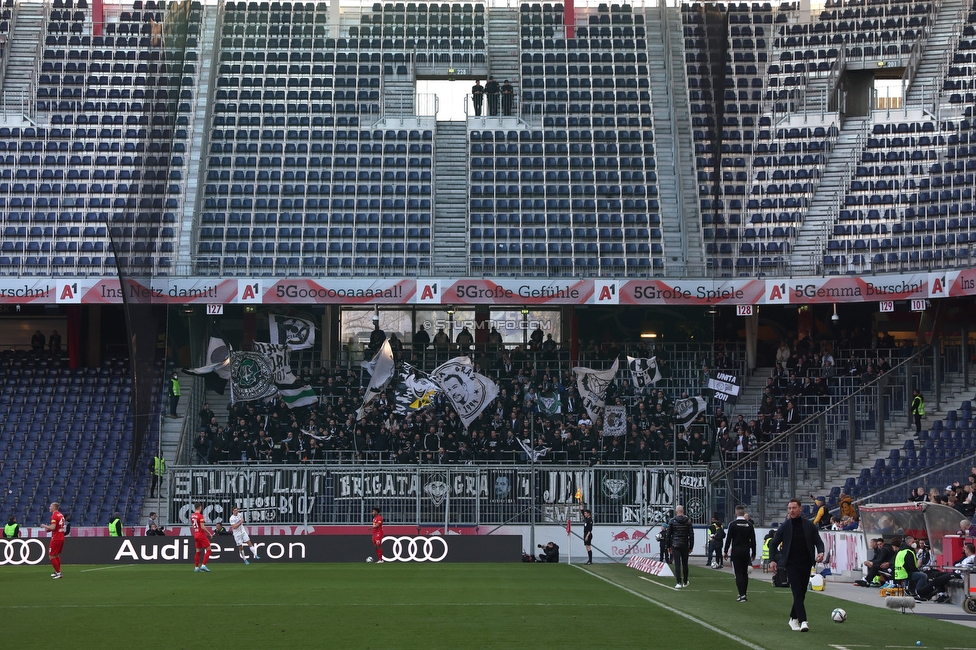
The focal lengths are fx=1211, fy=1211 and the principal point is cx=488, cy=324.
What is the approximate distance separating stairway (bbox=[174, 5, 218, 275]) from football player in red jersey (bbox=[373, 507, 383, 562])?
13.1m

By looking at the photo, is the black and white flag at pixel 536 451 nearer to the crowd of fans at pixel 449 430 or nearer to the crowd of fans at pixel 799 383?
the crowd of fans at pixel 449 430

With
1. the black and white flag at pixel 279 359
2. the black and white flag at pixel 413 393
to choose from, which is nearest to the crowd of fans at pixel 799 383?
the black and white flag at pixel 413 393

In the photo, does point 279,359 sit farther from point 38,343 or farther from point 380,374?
point 38,343

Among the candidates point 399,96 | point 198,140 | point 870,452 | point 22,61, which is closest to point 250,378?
point 198,140

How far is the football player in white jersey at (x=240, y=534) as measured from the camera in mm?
29094

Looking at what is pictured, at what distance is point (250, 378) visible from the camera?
38.1 m

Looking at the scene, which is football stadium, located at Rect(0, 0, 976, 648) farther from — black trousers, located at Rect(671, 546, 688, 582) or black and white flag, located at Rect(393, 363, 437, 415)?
black trousers, located at Rect(671, 546, 688, 582)

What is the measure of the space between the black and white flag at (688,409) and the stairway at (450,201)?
8.30m

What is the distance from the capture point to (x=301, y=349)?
3922 cm

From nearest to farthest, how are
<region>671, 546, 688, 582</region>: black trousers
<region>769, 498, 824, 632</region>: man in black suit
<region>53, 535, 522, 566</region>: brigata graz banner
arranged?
<region>769, 498, 824, 632</region>: man in black suit
<region>671, 546, 688, 582</region>: black trousers
<region>53, 535, 522, 566</region>: brigata graz banner

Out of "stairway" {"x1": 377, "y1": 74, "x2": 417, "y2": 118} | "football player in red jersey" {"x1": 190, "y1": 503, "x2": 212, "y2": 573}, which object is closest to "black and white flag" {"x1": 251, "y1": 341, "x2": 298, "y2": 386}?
"stairway" {"x1": 377, "y1": 74, "x2": 417, "y2": 118}

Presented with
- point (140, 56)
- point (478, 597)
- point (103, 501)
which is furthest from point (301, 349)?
point (478, 597)

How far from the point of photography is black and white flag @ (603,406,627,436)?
3653 centimetres

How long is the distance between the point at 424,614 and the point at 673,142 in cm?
Answer: 3062
